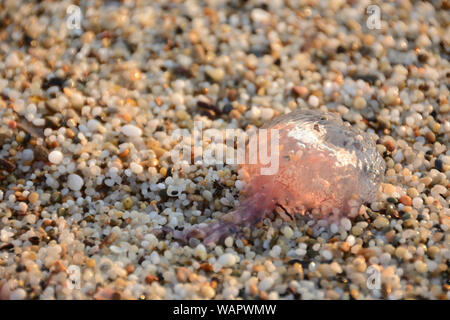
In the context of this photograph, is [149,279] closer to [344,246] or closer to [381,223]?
[344,246]

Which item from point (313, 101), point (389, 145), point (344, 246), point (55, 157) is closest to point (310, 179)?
point (344, 246)

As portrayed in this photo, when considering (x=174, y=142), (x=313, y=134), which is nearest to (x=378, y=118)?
(x=313, y=134)

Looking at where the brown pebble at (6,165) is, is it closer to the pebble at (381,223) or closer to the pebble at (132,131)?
the pebble at (132,131)

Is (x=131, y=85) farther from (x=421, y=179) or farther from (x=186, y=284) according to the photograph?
(x=421, y=179)

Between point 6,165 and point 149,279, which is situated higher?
point 6,165

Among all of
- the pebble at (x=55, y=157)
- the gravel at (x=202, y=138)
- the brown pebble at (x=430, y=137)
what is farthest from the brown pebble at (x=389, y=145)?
the pebble at (x=55, y=157)

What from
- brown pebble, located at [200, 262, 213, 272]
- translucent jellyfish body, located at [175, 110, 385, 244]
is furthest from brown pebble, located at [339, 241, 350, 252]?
brown pebble, located at [200, 262, 213, 272]

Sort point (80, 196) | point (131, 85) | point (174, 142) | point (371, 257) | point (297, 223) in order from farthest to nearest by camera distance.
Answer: point (131, 85) → point (174, 142) → point (80, 196) → point (297, 223) → point (371, 257)

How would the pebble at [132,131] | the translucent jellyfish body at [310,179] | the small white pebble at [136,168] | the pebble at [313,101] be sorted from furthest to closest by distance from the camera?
the pebble at [313,101] → the pebble at [132,131] → the small white pebble at [136,168] → the translucent jellyfish body at [310,179]
